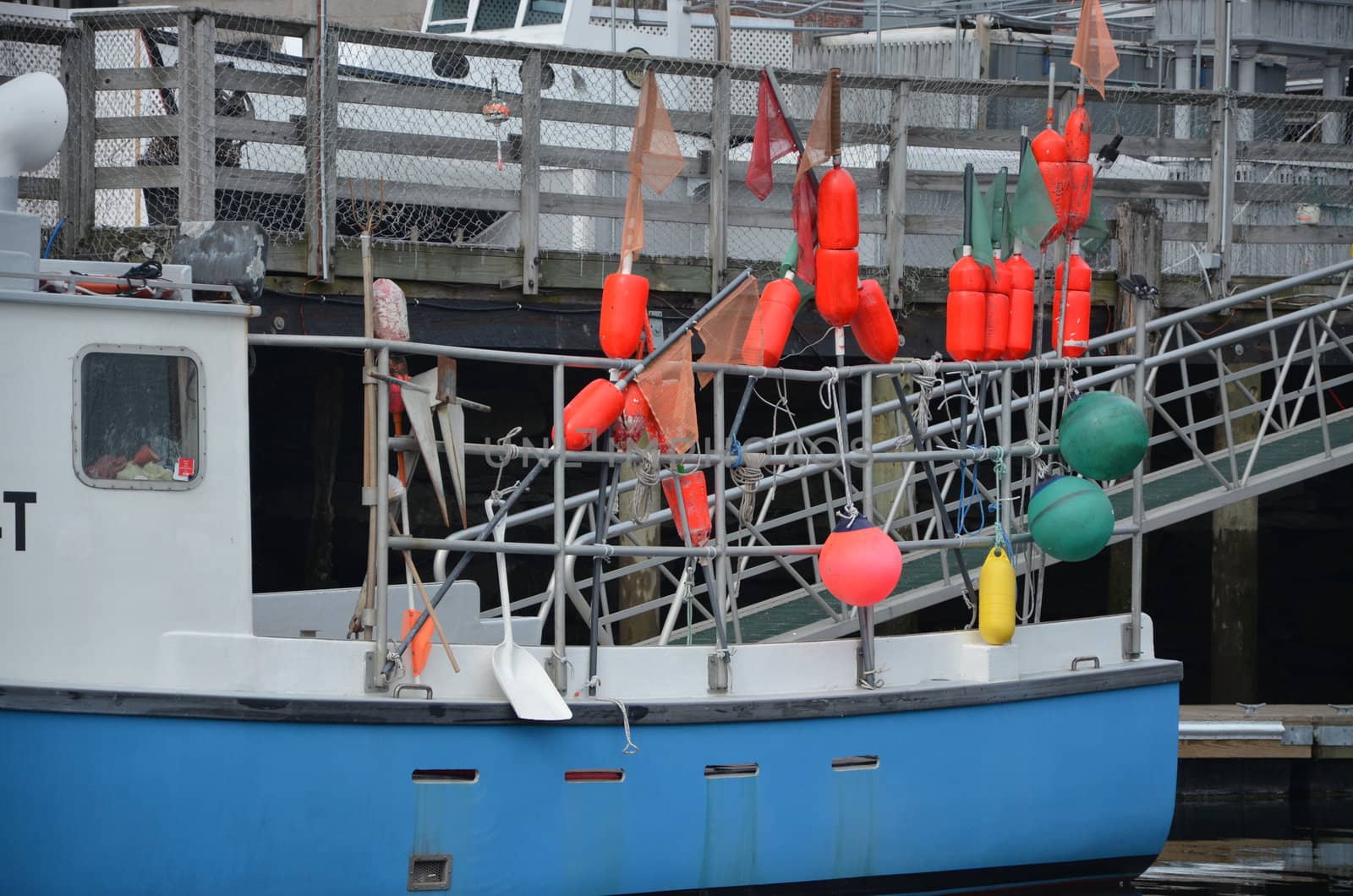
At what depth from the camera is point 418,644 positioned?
644cm

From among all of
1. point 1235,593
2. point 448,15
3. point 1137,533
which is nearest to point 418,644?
point 1137,533

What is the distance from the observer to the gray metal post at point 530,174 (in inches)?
407

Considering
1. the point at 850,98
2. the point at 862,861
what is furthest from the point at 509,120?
the point at 862,861

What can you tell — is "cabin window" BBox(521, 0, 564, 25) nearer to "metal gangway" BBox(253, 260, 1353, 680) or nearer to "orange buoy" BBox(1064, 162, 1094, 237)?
"metal gangway" BBox(253, 260, 1353, 680)

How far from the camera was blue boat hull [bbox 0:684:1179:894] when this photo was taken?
19.6 ft

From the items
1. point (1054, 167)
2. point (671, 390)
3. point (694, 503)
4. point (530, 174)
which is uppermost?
point (530, 174)

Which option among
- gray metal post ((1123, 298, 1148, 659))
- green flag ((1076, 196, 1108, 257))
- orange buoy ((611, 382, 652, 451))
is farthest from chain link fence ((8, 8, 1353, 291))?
gray metal post ((1123, 298, 1148, 659))

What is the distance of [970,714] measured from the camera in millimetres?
7285

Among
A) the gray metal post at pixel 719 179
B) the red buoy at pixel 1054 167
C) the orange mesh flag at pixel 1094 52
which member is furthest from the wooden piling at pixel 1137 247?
the red buoy at pixel 1054 167

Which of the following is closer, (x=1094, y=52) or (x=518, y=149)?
(x=1094, y=52)

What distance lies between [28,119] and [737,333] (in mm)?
2834

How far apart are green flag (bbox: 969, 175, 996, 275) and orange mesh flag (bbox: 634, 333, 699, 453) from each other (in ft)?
5.22

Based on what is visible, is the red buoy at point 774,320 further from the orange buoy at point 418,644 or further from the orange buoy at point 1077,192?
the orange buoy at point 418,644

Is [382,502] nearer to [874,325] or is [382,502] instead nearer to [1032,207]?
[874,325]
